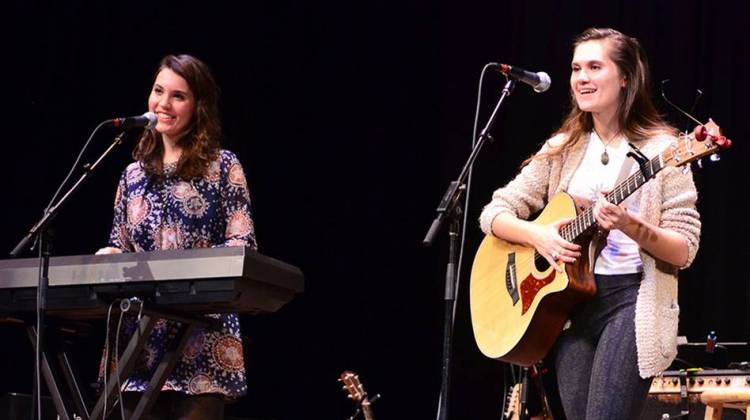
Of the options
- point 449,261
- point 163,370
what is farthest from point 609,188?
point 163,370

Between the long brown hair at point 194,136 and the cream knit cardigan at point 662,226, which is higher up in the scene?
the long brown hair at point 194,136

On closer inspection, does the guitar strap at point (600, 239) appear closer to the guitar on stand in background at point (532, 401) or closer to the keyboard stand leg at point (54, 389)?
the guitar on stand in background at point (532, 401)

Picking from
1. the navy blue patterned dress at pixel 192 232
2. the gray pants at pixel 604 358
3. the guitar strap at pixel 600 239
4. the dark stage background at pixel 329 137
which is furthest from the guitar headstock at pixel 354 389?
the guitar strap at pixel 600 239

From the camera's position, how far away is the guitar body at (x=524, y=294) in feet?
10.1

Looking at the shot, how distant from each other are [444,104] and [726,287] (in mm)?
1940

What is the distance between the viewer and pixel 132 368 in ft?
10.1

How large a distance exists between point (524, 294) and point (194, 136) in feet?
4.12

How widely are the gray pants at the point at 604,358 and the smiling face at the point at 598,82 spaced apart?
21.5 inches

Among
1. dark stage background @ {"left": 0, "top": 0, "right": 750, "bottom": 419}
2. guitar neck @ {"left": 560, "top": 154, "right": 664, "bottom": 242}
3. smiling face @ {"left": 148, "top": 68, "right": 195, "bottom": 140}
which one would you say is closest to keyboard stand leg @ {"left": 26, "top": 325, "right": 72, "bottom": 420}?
smiling face @ {"left": 148, "top": 68, "right": 195, "bottom": 140}

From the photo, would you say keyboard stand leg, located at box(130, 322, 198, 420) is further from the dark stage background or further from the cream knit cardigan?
the dark stage background

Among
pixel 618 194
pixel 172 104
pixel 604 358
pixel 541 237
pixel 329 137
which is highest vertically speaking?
pixel 329 137

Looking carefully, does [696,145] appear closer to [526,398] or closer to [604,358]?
[604,358]

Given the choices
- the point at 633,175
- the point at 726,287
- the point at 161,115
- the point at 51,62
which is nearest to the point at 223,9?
the point at 51,62

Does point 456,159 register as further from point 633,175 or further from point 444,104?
point 633,175
